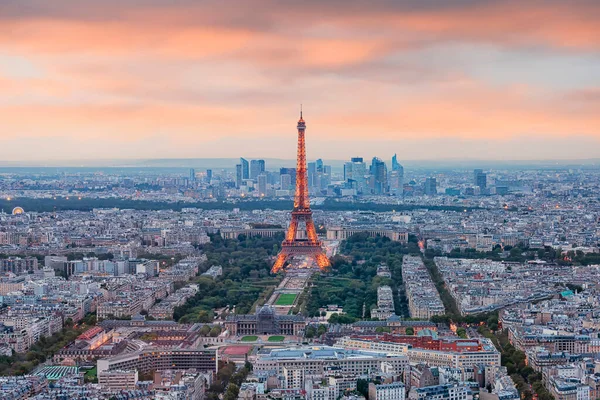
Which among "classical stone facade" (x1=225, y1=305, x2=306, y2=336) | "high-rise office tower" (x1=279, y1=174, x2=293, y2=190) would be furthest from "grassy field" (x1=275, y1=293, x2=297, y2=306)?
"high-rise office tower" (x1=279, y1=174, x2=293, y2=190)

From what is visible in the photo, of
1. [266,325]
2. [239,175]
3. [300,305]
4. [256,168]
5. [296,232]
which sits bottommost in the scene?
[300,305]

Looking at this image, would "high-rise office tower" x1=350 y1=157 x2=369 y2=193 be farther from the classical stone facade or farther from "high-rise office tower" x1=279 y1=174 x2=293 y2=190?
the classical stone facade

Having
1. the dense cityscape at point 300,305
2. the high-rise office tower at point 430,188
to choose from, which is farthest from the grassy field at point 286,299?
the high-rise office tower at point 430,188

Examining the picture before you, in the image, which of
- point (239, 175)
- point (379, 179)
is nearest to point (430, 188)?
point (379, 179)

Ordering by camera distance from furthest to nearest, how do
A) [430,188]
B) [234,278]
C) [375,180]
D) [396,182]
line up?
1. [396,182]
2. [375,180]
3. [430,188]
4. [234,278]

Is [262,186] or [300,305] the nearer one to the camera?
[300,305]

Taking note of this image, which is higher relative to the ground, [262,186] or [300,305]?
[262,186]

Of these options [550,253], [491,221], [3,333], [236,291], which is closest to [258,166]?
[491,221]

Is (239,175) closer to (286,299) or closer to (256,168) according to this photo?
(256,168)

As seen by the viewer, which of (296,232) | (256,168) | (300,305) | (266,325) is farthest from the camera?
(256,168)
